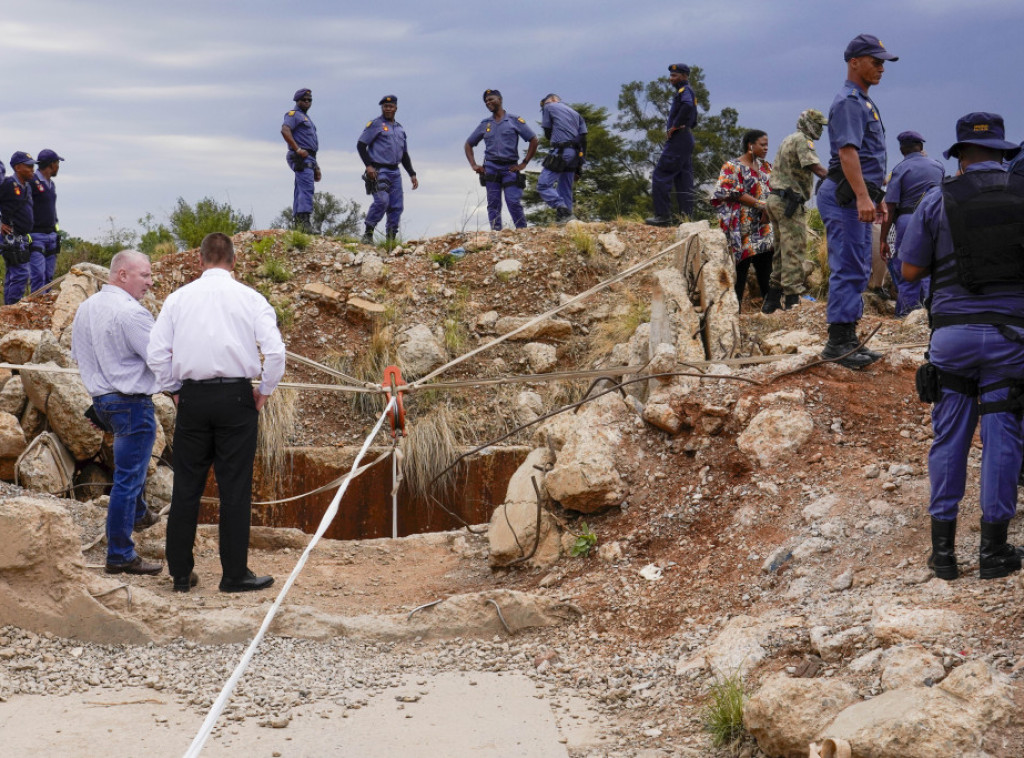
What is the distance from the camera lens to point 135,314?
543cm

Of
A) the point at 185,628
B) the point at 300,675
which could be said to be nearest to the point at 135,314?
the point at 185,628

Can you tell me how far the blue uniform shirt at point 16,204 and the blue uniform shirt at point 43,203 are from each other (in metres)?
0.15

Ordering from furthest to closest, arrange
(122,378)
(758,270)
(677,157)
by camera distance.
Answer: (677,157), (758,270), (122,378)

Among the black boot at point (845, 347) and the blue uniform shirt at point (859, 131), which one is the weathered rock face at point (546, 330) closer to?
the black boot at point (845, 347)

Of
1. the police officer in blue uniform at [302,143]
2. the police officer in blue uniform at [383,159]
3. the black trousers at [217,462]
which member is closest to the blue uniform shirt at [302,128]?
the police officer in blue uniform at [302,143]

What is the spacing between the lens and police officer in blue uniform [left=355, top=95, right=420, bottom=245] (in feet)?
39.1

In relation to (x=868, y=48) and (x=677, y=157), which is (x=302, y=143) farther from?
(x=868, y=48)

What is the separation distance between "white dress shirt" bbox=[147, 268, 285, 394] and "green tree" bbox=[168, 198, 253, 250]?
6.89 meters

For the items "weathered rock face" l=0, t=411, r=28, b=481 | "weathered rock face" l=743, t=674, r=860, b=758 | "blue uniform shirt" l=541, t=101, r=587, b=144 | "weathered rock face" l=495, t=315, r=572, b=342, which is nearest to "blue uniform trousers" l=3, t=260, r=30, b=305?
"weathered rock face" l=0, t=411, r=28, b=481

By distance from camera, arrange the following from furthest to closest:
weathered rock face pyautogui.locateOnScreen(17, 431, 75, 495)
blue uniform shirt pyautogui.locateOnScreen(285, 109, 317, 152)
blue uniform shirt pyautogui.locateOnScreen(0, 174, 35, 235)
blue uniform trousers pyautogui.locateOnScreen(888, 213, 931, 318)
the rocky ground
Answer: blue uniform shirt pyautogui.locateOnScreen(285, 109, 317, 152), blue uniform shirt pyautogui.locateOnScreen(0, 174, 35, 235), blue uniform trousers pyautogui.locateOnScreen(888, 213, 931, 318), weathered rock face pyautogui.locateOnScreen(17, 431, 75, 495), the rocky ground

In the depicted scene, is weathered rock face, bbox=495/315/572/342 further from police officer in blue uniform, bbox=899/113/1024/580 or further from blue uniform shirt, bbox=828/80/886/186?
police officer in blue uniform, bbox=899/113/1024/580

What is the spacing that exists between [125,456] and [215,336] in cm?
95

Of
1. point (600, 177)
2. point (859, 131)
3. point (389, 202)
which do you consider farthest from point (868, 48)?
point (600, 177)

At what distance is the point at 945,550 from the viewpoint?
4047 mm
